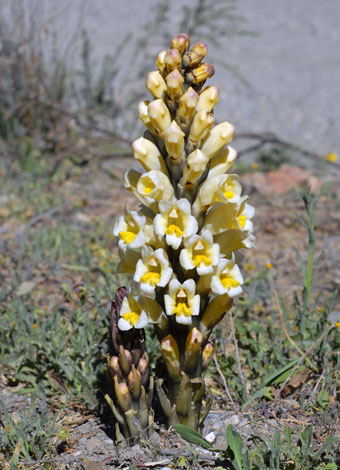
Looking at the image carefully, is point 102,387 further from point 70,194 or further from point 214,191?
point 70,194

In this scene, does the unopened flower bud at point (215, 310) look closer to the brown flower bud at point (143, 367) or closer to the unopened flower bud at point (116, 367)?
the brown flower bud at point (143, 367)

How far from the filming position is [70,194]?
20.2ft

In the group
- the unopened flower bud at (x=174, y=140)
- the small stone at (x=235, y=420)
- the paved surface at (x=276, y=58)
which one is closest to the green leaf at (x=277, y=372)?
the small stone at (x=235, y=420)

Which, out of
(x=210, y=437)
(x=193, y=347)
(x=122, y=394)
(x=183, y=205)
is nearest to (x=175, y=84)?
(x=183, y=205)

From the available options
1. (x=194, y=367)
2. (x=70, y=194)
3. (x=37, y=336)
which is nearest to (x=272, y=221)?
(x=70, y=194)

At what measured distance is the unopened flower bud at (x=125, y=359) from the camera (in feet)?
7.77

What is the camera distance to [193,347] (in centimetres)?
234

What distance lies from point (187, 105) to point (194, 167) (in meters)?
0.24

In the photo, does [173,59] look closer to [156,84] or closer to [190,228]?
[156,84]

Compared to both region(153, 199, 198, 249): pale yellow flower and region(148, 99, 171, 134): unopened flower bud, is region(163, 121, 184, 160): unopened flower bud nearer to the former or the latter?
region(148, 99, 171, 134): unopened flower bud

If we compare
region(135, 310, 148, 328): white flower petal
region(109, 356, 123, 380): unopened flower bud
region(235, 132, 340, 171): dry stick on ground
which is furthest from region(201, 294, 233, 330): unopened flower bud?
region(235, 132, 340, 171): dry stick on ground

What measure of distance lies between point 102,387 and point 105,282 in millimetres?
1068

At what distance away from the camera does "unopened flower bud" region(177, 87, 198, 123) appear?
219cm

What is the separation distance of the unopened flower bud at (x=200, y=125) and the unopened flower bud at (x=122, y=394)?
1.05m
